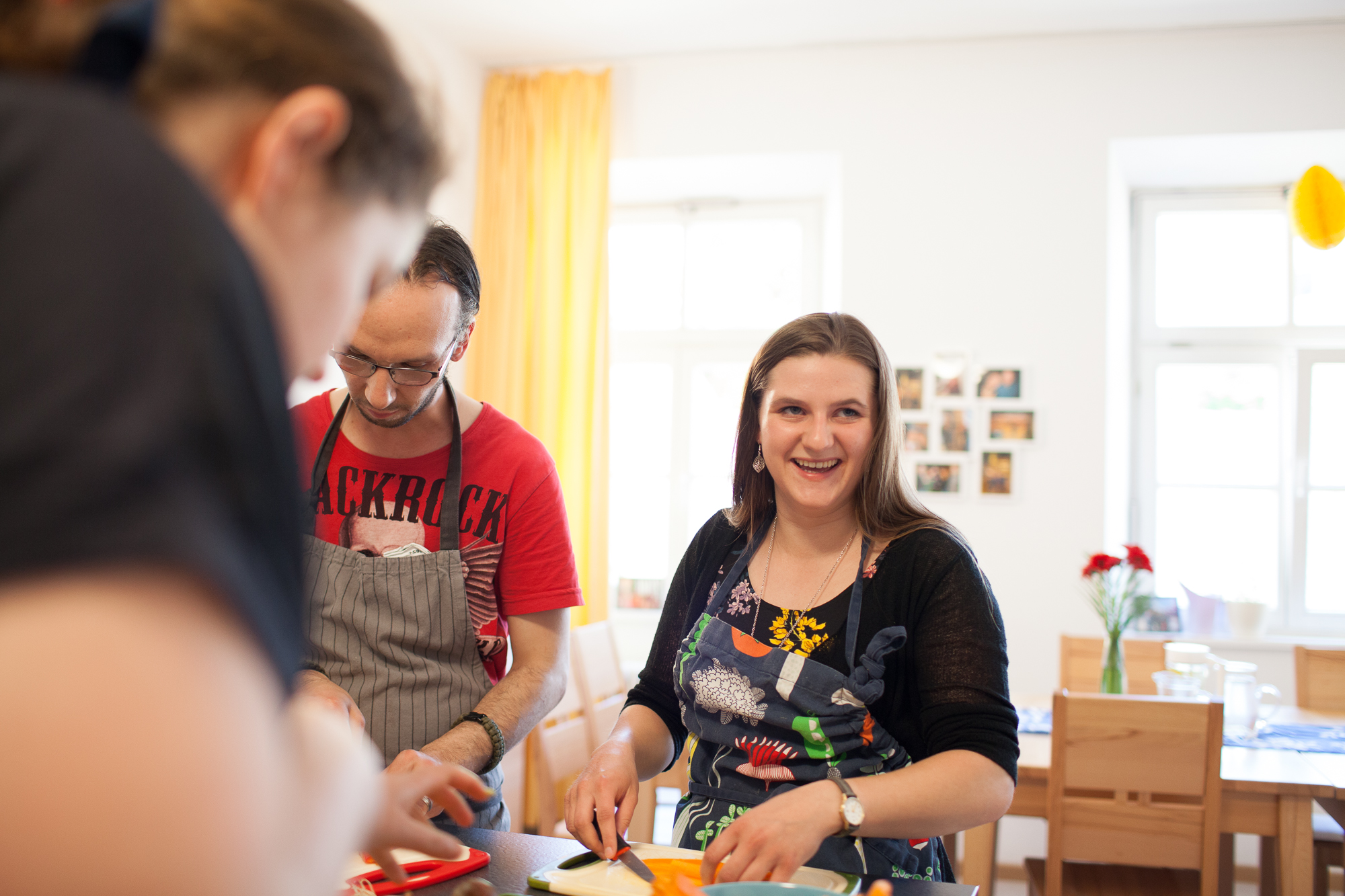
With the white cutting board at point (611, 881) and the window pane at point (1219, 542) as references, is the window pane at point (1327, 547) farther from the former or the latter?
the white cutting board at point (611, 881)

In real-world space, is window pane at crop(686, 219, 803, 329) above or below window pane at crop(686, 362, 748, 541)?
above

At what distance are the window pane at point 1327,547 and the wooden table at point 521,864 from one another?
154 inches

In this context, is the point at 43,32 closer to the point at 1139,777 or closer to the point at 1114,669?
the point at 1139,777

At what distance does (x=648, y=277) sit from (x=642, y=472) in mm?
978

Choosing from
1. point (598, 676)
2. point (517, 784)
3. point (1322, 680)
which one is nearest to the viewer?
point (598, 676)

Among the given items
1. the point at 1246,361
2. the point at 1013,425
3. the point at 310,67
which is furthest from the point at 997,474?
the point at 310,67

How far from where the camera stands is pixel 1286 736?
9.11 feet

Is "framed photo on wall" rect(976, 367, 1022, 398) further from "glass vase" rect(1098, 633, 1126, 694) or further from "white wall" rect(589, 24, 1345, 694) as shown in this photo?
"glass vase" rect(1098, 633, 1126, 694)

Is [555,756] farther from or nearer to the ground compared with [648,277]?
nearer to the ground

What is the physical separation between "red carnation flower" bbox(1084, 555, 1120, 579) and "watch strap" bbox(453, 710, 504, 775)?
6.70ft

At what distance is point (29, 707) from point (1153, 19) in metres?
4.35

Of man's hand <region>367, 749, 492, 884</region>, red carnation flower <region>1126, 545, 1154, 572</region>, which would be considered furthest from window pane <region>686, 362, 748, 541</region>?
man's hand <region>367, 749, 492, 884</region>

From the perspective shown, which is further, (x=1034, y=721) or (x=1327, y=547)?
(x=1327, y=547)

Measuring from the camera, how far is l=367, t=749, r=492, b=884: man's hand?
1.87ft
